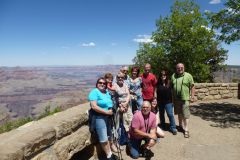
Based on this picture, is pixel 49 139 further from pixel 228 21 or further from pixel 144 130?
pixel 228 21

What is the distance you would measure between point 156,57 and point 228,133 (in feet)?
31.2

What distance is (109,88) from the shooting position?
5223 millimetres

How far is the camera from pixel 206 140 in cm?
611

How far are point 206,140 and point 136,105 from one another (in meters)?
1.92

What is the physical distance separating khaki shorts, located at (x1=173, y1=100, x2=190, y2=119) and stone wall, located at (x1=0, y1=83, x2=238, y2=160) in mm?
2786

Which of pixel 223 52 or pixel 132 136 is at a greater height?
pixel 223 52

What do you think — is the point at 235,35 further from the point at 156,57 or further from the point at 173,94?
the point at 156,57

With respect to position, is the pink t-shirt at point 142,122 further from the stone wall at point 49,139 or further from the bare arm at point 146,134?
the stone wall at point 49,139

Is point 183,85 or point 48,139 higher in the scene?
point 183,85

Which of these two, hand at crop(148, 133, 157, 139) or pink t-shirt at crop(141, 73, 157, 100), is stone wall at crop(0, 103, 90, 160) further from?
pink t-shirt at crop(141, 73, 157, 100)

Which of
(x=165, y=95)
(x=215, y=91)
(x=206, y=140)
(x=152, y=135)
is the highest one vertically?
(x=165, y=95)

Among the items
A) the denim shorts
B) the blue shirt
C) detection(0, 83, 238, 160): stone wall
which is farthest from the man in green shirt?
detection(0, 83, 238, 160): stone wall

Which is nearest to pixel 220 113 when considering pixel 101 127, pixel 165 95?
pixel 165 95

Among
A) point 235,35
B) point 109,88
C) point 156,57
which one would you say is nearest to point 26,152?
point 109,88
